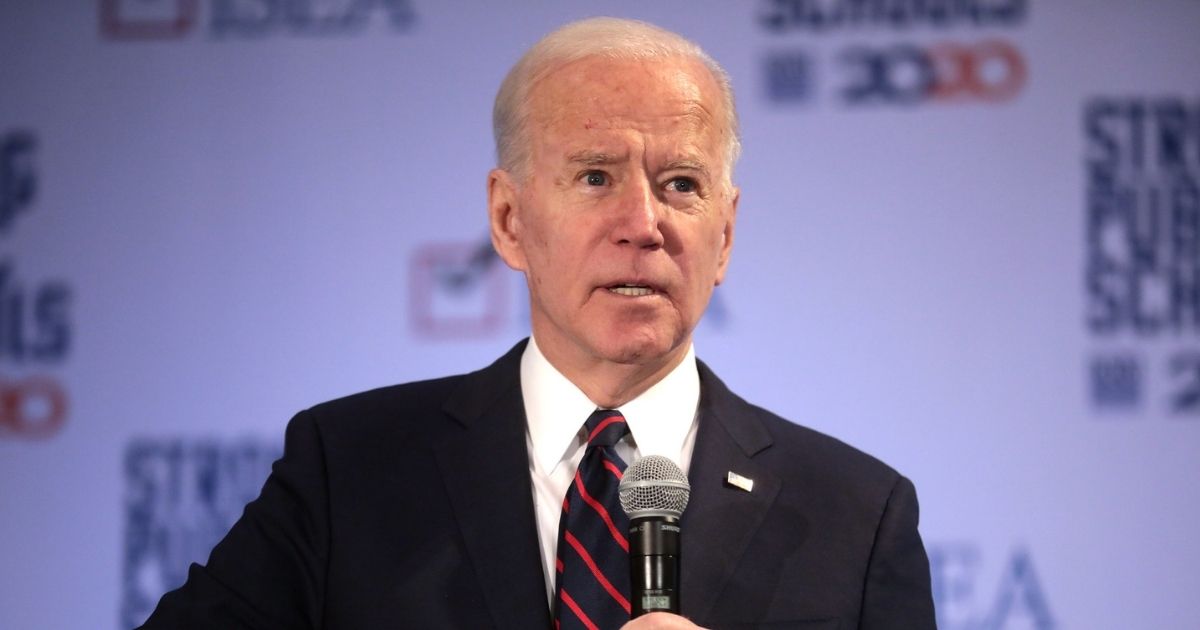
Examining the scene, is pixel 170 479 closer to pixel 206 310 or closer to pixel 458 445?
pixel 206 310

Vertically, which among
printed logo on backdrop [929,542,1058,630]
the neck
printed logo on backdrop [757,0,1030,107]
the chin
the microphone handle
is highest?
printed logo on backdrop [757,0,1030,107]

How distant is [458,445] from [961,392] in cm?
144

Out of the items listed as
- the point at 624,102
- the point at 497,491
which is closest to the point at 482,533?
→ the point at 497,491

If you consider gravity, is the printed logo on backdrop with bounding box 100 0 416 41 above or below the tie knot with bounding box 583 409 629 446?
above

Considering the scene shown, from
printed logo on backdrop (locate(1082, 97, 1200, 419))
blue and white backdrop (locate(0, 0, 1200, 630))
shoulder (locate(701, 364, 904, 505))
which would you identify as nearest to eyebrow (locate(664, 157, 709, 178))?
shoulder (locate(701, 364, 904, 505))

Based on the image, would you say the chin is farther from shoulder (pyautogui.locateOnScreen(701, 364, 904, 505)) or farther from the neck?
shoulder (pyautogui.locateOnScreen(701, 364, 904, 505))

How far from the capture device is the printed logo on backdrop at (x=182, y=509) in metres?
3.29

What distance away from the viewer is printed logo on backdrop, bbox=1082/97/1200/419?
10.4 feet

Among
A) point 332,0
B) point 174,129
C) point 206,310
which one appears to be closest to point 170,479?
point 206,310

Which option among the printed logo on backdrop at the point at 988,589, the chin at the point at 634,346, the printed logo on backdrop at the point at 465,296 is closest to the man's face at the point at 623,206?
the chin at the point at 634,346

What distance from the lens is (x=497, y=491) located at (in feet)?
6.79

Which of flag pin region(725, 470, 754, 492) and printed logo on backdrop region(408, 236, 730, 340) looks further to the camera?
printed logo on backdrop region(408, 236, 730, 340)

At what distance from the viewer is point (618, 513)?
2.02 meters

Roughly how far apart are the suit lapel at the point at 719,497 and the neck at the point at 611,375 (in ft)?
0.32
